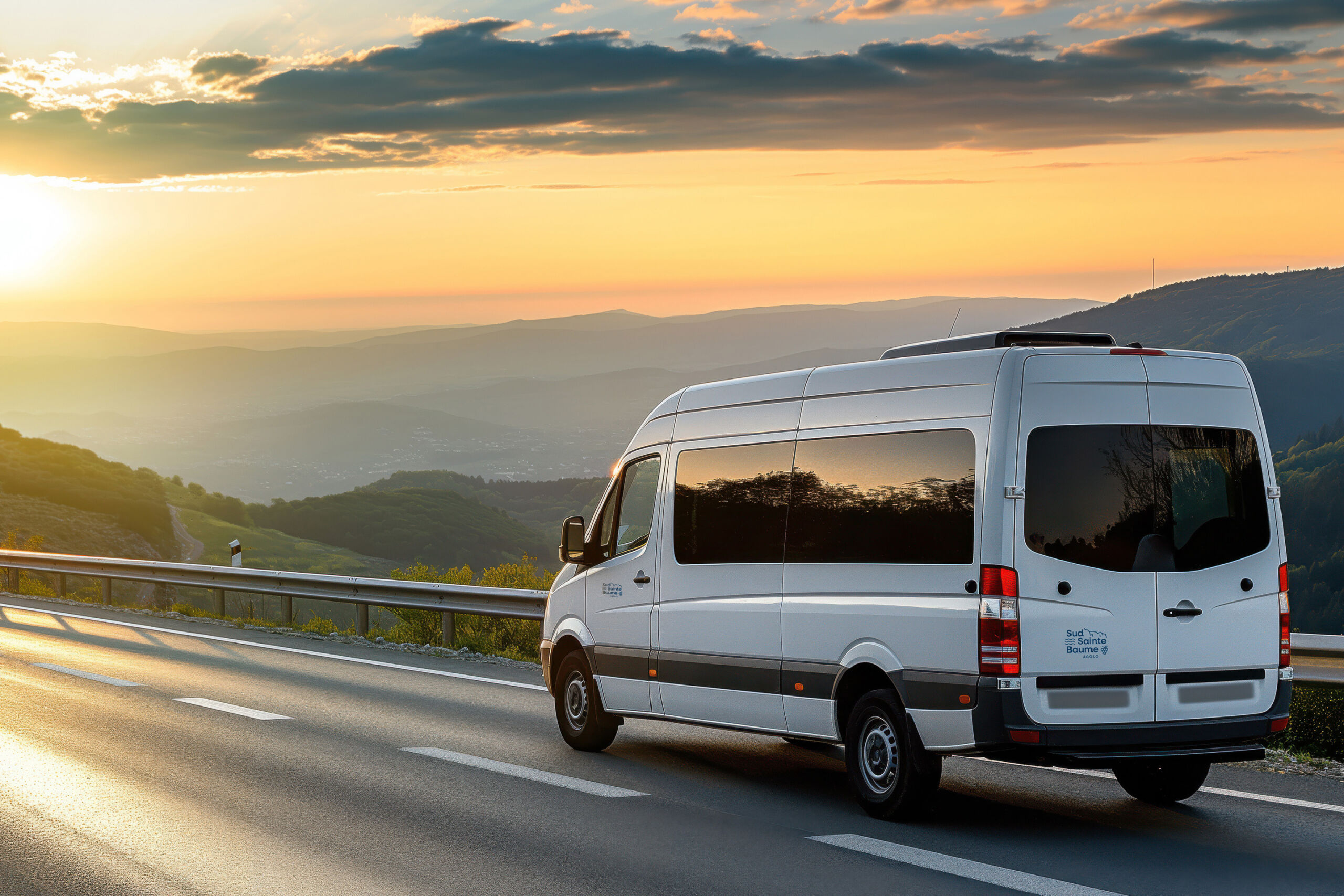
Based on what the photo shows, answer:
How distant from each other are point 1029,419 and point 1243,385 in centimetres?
130

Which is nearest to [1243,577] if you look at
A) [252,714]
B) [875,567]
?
[875,567]

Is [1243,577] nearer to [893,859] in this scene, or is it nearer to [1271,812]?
[1271,812]

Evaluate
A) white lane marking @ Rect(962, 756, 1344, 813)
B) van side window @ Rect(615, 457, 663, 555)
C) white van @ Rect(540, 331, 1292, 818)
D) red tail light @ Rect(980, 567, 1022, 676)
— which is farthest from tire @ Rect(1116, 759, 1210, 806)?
van side window @ Rect(615, 457, 663, 555)

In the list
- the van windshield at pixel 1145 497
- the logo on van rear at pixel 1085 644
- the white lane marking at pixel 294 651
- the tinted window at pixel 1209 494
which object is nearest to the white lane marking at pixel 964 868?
the logo on van rear at pixel 1085 644

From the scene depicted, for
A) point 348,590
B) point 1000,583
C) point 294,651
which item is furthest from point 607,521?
point 348,590

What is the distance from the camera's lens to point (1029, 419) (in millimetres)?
6898

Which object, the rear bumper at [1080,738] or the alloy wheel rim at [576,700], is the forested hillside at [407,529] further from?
the rear bumper at [1080,738]

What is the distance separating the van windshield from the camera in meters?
6.89

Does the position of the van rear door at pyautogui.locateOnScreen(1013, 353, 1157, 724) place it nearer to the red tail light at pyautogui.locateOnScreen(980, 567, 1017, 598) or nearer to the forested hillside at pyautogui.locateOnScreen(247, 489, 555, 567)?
the red tail light at pyautogui.locateOnScreen(980, 567, 1017, 598)

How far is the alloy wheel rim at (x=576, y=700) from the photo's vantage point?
9812 millimetres

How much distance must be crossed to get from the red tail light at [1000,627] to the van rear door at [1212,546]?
79 cm

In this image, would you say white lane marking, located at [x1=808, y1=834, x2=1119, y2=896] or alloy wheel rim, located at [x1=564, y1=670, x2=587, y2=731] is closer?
white lane marking, located at [x1=808, y1=834, x2=1119, y2=896]

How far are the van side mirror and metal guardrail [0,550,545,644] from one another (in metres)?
4.37

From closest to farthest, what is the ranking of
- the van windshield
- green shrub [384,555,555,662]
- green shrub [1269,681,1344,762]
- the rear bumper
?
the rear bumper < the van windshield < green shrub [1269,681,1344,762] < green shrub [384,555,555,662]
